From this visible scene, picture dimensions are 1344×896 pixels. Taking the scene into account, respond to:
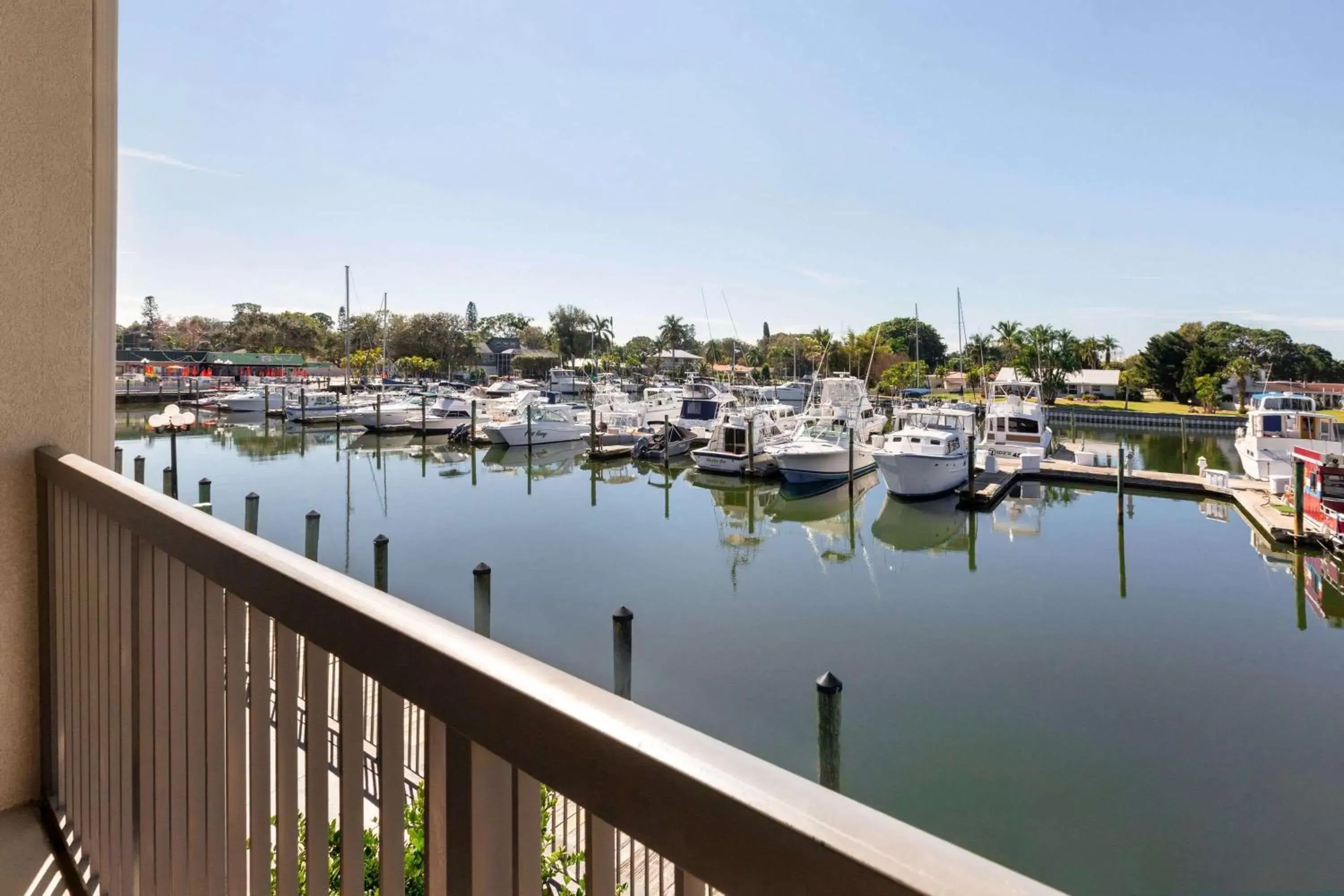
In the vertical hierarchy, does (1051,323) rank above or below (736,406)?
above

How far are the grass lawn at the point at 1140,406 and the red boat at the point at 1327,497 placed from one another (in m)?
26.7

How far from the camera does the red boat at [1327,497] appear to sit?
12719mm

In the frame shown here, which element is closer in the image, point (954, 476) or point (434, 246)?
point (954, 476)

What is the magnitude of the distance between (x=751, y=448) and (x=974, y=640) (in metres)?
12.0

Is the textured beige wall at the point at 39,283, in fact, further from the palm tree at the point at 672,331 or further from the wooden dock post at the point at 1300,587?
the palm tree at the point at 672,331

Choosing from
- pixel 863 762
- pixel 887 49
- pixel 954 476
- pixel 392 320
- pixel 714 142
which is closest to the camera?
pixel 863 762

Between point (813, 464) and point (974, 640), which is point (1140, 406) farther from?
point (974, 640)

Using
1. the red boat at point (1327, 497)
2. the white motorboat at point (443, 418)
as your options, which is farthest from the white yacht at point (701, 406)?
the red boat at point (1327, 497)

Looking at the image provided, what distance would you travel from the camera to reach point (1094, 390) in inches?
2131

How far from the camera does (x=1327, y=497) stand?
13133 mm

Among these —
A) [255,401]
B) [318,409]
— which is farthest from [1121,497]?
[255,401]

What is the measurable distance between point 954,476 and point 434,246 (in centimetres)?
2626

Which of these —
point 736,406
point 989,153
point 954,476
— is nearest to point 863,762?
point 954,476

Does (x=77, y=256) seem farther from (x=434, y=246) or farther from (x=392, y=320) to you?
(x=392, y=320)
